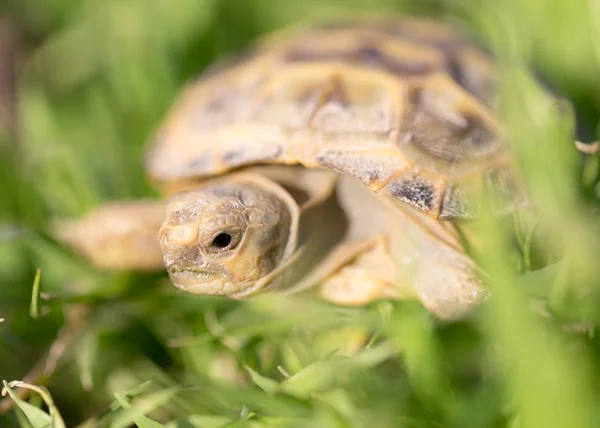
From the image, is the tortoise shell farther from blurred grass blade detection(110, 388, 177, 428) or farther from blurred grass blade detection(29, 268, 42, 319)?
blurred grass blade detection(110, 388, 177, 428)

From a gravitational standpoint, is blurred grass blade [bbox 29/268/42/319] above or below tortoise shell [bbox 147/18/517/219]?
below

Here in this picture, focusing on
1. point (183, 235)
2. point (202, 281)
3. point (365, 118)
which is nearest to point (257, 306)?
point (202, 281)

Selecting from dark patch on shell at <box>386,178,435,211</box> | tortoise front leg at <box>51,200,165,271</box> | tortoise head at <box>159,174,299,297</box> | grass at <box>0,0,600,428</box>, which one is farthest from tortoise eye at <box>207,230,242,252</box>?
tortoise front leg at <box>51,200,165,271</box>

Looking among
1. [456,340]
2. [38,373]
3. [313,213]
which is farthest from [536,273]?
[38,373]

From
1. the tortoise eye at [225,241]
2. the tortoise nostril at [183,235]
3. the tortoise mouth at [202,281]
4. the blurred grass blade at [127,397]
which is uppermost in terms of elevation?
the tortoise nostril at [183,235]

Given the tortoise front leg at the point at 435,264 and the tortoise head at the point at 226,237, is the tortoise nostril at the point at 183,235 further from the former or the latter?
the tortoise front leg at the point at 435,264

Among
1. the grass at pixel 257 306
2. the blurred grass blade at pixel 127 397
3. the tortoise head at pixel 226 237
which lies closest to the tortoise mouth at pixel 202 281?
the tortoise head at pixel 226 237

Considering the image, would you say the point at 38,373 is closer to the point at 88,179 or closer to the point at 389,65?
the point at 88,179

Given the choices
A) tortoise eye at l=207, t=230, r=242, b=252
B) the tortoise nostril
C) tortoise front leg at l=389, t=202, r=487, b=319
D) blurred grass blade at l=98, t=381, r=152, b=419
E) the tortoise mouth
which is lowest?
blurred grass blade at l=98, t=381, r=152, b=419
